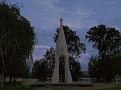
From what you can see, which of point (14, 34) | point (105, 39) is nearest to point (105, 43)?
point (105, 39)

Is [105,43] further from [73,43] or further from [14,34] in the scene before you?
[14,34]

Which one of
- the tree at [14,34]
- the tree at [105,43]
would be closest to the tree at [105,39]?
the tree at [105,43]

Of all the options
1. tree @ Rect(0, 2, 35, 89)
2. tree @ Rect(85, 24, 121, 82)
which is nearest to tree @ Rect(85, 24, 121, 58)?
tree @ Rect(85, 24, 121, 82)

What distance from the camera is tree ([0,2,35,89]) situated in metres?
32.5

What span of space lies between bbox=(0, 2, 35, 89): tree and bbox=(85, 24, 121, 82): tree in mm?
38162

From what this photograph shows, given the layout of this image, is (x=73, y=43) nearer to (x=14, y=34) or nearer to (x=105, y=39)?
(x=105, y=39)

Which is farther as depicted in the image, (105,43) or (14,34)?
(105,43)

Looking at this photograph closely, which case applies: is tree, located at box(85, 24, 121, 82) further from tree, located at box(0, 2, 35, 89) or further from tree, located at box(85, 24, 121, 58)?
tree, located at box(0, 2, 35, 89)

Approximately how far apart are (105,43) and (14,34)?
41.6 meters

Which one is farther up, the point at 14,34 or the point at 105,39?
the point at 105,39

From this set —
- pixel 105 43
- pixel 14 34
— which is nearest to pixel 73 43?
pixel 105 43

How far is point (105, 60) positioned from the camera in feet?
235

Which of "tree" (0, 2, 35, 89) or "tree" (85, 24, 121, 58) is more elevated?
"tree" (85, 24, 121, 58)

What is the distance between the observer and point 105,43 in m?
71.8
